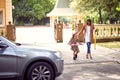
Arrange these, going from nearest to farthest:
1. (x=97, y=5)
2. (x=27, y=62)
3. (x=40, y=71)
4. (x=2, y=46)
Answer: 1. (x=2, y=46)
2. (x=27, y=62)
3. (x=40, y=71)
4. (x=97, y=5)

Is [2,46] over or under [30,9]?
under

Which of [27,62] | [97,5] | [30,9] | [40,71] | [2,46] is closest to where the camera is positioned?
[2,46]

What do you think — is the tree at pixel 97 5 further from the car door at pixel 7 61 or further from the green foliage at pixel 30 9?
the green foliage at pixel 30 9

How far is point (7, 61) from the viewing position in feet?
29.1

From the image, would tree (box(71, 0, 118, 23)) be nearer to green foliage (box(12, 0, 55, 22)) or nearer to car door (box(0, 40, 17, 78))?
car door (box(0, 40, 17, 78))

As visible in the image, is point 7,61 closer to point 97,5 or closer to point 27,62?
point 27,62

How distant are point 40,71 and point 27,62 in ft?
1.59

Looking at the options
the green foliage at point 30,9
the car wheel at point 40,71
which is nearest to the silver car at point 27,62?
the car wheel at point 40,71

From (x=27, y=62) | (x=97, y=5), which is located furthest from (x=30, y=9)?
(x=27, y=62)

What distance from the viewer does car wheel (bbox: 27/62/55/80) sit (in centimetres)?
918

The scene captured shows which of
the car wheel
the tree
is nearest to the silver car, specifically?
the car wheel

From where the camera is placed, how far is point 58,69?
9500 millimetres

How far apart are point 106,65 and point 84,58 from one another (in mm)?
1972

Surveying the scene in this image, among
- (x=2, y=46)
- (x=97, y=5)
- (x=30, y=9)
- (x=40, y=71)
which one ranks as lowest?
(x=40, y=71)
